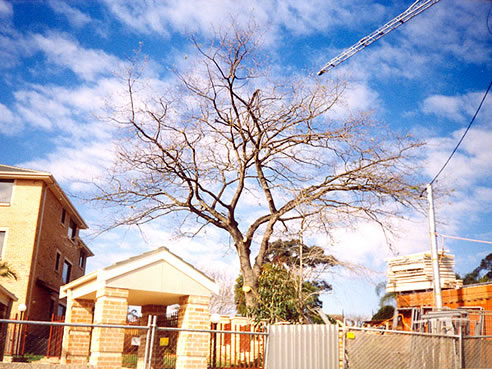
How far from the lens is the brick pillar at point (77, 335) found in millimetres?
12531

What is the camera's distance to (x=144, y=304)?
13.5 meters

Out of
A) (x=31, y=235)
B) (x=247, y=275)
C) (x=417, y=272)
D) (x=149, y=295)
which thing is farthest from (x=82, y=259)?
(x=149, y=295)

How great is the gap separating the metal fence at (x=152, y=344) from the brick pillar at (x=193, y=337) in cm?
12

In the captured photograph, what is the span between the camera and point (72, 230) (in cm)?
3381

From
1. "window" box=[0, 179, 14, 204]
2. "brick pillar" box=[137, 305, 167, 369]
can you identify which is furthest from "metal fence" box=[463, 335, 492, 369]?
"window" box=[0, 179, 14, 204]

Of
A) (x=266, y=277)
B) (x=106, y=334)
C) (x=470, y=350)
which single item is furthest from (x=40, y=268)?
(x=470, y=350)

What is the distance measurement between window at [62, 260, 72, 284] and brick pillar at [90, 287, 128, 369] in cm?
2322

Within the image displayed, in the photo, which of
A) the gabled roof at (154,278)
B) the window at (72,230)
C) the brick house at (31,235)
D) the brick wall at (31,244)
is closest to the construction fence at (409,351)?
the gabled roof at (154,278)

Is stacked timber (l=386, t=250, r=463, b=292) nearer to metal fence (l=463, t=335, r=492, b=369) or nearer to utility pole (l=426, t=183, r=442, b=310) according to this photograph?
utility pole (l=426, t=183, r=442, b=310)

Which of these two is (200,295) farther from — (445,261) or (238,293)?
(238,293)

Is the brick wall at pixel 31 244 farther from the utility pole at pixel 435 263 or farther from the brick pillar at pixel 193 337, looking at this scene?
the utility pole at pixel 435 263

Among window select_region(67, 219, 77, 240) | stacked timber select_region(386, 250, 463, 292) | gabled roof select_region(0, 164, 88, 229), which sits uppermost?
gabled roof select_region(0, 164, 88, 229)

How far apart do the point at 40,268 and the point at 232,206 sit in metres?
12.8

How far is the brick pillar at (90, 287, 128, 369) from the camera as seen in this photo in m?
10.0
